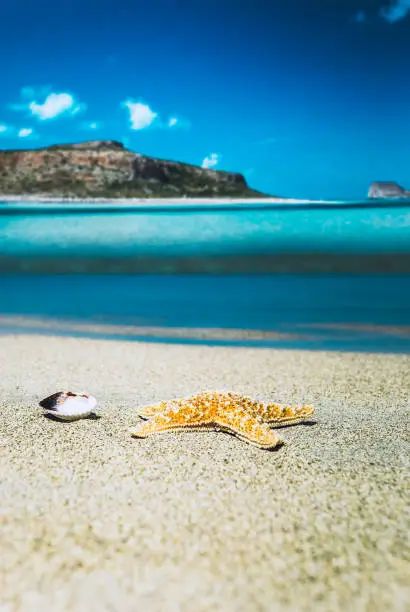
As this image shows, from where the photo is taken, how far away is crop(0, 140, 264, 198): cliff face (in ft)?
386

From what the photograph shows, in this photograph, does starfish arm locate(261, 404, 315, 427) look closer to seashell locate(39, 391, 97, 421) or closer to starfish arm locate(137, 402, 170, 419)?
starfish arm locate(137, 402, 170, 419)

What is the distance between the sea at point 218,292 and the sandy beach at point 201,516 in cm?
447

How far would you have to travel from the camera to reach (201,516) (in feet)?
9.04

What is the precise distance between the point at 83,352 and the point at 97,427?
3.43 m

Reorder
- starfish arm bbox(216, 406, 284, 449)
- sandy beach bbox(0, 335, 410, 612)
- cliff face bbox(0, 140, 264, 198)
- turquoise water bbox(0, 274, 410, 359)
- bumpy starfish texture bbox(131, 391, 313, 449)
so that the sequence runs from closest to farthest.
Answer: sandy beach bbox(0, 335, 410, 612) < starfish arm bbox(216, 406, 284, 449) < bumpy starfish texture bbox(131, 391, 313, 449) < turquoise water bbox(0, 274, 410, 359) < cliff face bbox(0, 140, 264, 198)

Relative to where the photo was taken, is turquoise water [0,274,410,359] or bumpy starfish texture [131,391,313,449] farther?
turquoise water [0,274,410,359]

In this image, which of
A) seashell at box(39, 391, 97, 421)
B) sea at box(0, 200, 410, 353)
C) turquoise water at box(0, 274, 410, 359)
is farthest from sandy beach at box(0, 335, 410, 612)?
sea at box(0, 200, 410, 353)

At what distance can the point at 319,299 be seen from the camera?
1238 centimetres

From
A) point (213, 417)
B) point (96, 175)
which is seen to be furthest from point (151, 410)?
point (96, 175)

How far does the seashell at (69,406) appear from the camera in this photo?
409 centimetres

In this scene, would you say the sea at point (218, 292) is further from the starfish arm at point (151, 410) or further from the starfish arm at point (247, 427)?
the starfish arm at point (247, 427)

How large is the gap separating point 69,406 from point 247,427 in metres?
1.34

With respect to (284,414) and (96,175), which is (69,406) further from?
(96,175)

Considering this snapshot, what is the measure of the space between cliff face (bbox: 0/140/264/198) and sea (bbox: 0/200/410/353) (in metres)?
94.4
